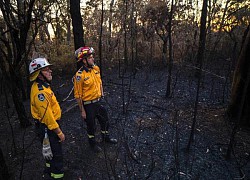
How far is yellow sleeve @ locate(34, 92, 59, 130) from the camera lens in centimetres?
264

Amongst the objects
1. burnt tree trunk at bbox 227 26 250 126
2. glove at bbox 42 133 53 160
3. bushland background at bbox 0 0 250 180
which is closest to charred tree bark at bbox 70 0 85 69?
bushland background at bbox 0 0 250 180

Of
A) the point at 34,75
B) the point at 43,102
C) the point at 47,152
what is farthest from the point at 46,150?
the point at 34,75

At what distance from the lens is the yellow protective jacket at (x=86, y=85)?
344 centimetres

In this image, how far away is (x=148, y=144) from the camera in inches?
161

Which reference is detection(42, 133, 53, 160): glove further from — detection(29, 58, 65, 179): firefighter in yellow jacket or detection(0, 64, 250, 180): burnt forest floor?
detection(0, 64, 250, 180): burnt forest floor

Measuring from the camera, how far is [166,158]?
12.0ft

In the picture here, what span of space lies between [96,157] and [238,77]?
11.3 ft

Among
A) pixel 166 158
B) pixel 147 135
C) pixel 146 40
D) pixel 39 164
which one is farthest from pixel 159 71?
pixel 39 164

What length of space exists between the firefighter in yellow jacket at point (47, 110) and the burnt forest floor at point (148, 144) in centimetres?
39

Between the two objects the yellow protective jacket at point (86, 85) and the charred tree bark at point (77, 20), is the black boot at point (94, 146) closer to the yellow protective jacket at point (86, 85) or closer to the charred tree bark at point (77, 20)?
the yellow protective jacket at point (86, 85)

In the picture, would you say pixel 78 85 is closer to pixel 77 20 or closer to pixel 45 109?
pixel 45 109

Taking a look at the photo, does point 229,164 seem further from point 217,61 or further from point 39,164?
point 217,61

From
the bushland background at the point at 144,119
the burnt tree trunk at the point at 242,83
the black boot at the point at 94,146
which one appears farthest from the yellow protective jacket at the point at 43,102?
the burnt tree trunk at the point at 242,83

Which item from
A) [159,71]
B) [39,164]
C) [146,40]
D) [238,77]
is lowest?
[39,164]
